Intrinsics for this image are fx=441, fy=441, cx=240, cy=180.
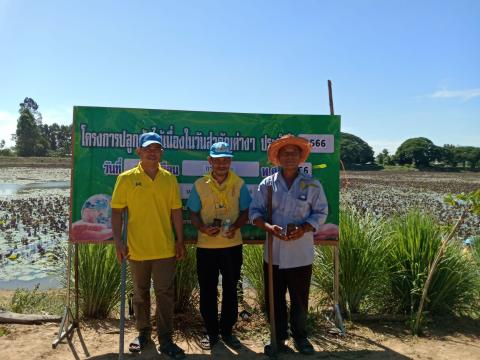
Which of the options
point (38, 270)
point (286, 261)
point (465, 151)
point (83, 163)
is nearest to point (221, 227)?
point (286, 261)

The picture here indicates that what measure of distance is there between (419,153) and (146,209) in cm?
8538

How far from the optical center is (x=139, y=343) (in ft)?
12.4

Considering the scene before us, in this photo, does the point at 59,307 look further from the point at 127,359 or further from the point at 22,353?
the point at 127,359

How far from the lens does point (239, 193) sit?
382cm

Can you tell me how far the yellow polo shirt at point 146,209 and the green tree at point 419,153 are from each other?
3304 inches

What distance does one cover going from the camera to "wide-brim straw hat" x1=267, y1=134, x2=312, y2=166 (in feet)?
12.3

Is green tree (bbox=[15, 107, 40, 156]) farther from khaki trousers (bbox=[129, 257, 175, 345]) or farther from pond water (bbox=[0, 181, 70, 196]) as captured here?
khaki trousers (bbox=[129, 257, 175, 345])

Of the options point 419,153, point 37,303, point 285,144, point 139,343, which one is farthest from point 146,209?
point 419,153

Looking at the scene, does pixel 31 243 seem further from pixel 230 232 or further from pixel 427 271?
pixel 427 271

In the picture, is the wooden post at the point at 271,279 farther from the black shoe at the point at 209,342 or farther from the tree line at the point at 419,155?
the tree line at the point at 419,155

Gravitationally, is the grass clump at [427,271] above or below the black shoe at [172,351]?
above

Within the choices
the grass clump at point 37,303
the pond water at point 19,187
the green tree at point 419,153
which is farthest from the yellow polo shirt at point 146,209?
the green tree at point 419,153

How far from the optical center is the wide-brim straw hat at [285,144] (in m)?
3.76

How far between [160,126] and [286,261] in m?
1.78
